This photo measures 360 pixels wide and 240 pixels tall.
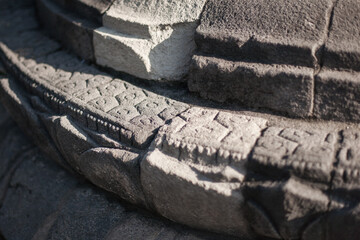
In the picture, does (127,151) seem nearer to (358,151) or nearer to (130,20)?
(130,20)

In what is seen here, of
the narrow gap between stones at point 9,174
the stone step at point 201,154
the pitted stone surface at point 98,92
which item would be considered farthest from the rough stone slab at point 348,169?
the narrow gap between stones at point 9,174

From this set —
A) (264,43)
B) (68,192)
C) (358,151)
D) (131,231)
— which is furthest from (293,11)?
(68,192)

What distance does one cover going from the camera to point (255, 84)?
1.65 m

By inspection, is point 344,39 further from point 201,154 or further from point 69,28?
point 69,28

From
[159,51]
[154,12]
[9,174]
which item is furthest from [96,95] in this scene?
[9,174]

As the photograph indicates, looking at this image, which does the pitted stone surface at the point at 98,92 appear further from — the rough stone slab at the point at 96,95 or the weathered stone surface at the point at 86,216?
the weathered stone surface at the point at 86,216

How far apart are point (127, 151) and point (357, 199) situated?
0.81 m

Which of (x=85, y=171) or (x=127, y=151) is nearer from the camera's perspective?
(x=127, y=151)

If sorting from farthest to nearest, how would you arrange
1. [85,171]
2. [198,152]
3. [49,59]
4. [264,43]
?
[49,59]
[85,171]
[264,43]
[198,152]

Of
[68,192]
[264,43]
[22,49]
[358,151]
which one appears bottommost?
[68,192]

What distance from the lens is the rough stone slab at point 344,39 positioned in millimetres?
1516

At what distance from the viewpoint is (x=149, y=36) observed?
1.90 meters

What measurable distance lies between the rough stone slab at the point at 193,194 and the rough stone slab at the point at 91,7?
0.85 m

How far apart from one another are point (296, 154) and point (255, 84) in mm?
370
